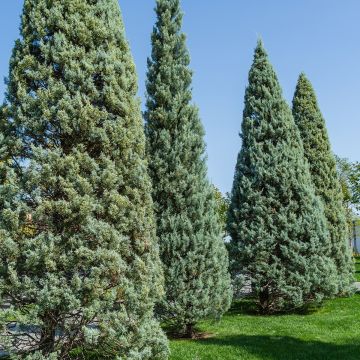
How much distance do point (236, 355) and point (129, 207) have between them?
3.80m

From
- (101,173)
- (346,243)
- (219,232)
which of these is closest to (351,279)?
(346,243)

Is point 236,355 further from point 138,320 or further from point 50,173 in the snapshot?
point 50,173

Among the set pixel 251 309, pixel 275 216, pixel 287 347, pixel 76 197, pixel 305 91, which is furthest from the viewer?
pixel 305 91

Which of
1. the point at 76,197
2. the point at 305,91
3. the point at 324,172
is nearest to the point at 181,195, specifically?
the point at 76,197

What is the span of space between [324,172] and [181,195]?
946 cm

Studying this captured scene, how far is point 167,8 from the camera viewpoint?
11.0 m

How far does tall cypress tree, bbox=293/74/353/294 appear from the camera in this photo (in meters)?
17.4

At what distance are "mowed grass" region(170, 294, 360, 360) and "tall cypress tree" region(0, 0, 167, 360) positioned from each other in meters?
2.27

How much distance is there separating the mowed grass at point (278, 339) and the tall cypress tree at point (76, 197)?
2274 millimetres

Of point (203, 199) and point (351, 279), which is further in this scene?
point (351, 279)

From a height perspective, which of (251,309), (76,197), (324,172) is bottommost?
(251,309)

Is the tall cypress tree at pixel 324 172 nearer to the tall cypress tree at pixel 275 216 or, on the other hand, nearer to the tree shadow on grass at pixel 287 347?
the tall cypress tree at pixel 275 216

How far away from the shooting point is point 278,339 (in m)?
9.95

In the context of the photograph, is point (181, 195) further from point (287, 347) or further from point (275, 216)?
point (275, 216)
